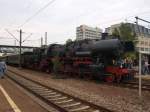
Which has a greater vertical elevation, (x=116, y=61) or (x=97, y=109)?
(x=116, y=61)

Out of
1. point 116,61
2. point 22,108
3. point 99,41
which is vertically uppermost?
point 99,41

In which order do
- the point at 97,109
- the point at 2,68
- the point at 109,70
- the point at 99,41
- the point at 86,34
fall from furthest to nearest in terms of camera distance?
the point at 86,34, the point at 2,68, the point at 99,41, the point at 109,70, the point at 97,109

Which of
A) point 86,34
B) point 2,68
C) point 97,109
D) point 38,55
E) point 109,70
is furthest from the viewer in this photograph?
point 86,34

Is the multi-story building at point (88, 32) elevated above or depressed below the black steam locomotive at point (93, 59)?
above

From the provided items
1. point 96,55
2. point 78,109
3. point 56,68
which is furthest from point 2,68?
point 78,109

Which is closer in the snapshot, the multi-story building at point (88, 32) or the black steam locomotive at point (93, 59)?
the black steam locomotive at point (93, 59)

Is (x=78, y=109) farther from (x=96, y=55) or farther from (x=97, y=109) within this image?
(x=96, y=55)

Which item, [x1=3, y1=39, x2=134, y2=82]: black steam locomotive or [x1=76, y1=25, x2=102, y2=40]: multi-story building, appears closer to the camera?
[x1=3, y1=39, x2=134, y2=82]: black steam locomotive

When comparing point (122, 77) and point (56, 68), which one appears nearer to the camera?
point (122, 77)

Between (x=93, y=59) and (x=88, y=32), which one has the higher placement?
(x=88, y=32)

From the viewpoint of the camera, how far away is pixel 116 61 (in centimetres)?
2155

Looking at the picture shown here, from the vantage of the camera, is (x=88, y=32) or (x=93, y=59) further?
(x=88, y=32)

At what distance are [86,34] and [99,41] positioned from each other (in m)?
58.6

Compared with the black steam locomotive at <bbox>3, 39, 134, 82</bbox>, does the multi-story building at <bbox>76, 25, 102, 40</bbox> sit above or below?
above
